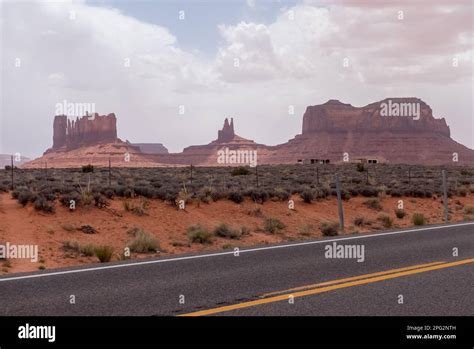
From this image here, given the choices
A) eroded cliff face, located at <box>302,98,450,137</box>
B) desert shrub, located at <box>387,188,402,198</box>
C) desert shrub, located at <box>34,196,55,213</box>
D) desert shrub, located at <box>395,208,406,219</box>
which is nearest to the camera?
desert shrub, located at <box>34,196,55,213</box>

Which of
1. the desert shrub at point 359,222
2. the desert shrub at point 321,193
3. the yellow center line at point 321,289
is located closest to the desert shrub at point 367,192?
the desert shrub at point 321,193

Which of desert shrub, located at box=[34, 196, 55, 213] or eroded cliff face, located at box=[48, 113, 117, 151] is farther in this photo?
eroded cliff face, located at box=[48, 113, 117, 151]

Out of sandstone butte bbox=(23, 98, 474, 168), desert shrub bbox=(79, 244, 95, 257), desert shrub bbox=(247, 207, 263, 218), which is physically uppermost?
sandstone butte bbox=(23, 98, 474, 168)

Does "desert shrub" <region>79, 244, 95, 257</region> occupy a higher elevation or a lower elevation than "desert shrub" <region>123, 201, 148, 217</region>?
lower

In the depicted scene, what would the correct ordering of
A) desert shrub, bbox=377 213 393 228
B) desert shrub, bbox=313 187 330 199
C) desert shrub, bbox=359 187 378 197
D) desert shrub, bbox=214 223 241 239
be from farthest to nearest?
1. desert shrub, bbox=359 187 378 197
2. desert shrub, bbox=313 187 330 199
3. desert shrub, bbox=377 213 393 228
4. desert shrub, bbox=214 223 241 239

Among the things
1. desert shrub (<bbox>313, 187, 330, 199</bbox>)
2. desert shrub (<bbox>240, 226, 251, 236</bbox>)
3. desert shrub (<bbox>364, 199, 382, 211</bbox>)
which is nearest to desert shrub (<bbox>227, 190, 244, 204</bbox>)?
desert shrub (<bbox>313, 187, 330, 199</bbox>)

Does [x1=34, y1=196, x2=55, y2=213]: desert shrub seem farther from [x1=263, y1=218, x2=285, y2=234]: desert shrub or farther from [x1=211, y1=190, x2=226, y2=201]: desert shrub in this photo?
[x1=263, y1=218, x2=285, y2=234]: desert shrub

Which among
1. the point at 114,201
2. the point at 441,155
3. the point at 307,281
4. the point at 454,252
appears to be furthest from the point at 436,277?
the point at 441,155
